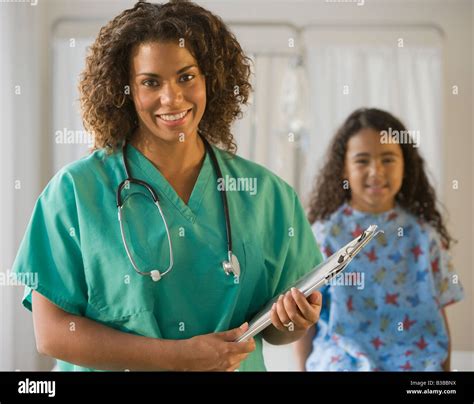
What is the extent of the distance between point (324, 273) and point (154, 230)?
0.25 meters

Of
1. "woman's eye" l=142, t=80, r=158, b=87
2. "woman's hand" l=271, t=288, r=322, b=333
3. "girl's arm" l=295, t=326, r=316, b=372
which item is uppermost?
"woman's eye" l=142, t=80, r=158, b=87

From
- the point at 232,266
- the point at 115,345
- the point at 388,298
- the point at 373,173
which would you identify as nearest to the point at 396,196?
the point at 373,173

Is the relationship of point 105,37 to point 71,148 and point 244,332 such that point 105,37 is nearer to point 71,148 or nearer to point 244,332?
point 244,332

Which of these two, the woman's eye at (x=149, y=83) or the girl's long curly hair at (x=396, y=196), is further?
the girl's long curly hair at (x=396, y=196)

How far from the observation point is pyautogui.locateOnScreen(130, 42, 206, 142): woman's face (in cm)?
99

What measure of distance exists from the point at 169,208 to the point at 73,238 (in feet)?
0.46

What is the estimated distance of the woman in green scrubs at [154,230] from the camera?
3.22 ft

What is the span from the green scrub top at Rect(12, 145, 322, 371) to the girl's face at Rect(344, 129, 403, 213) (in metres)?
0.49

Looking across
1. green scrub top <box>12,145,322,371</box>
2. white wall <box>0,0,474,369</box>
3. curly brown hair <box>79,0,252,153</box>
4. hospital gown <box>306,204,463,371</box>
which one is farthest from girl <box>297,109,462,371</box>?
curly brown hair <box>79,0,252,153</box>

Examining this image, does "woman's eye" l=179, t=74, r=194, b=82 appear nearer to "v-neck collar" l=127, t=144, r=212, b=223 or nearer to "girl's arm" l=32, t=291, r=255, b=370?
"v-neck collar" l=127, t=144, r=212, b=223

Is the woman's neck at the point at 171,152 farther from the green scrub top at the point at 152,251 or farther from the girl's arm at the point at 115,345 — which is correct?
the girl's arm at the point at 115,345

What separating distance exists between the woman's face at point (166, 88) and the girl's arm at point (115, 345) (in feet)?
0.92

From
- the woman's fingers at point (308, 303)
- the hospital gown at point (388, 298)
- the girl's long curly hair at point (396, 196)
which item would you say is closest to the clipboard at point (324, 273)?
the woman's fingers at point (308, 303)

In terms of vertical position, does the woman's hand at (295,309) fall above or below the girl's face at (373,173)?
below
